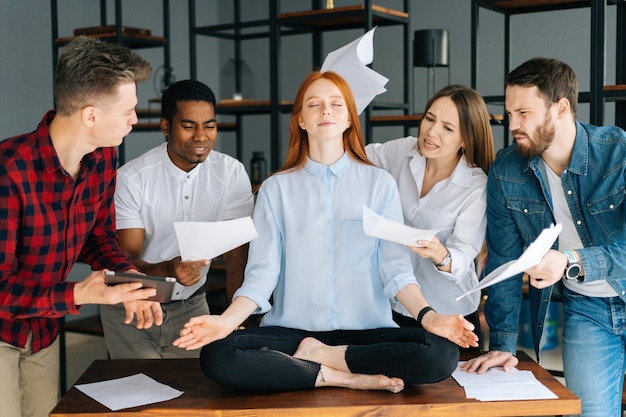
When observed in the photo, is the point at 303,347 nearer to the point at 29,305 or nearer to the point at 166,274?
the point at 166,274

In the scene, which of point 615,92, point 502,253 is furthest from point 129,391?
point 615,92

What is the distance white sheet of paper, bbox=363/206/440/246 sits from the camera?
208cm

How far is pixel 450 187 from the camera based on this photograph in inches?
104

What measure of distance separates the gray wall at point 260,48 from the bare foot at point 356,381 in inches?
158

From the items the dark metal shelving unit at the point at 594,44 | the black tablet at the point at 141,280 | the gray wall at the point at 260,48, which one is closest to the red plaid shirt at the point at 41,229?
the black tablet at the point at 141,280

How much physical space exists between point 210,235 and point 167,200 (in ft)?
2.25

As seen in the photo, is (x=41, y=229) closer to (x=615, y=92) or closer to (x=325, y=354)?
(x=325, y=354)

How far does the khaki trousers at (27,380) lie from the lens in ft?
7.32

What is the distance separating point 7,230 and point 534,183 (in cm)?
159

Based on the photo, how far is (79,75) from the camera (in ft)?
7.22

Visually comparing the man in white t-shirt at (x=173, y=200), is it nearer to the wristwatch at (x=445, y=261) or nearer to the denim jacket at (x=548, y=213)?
the wristwatch at (x=445, y=261)

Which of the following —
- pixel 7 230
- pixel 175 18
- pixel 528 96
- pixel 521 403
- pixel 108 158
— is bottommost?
pixel 521 403

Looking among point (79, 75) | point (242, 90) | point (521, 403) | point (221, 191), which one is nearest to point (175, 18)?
point (242, 90)

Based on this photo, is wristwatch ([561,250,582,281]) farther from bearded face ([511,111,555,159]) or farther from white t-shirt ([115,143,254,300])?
white t-shirt ([115,143,254,300])
